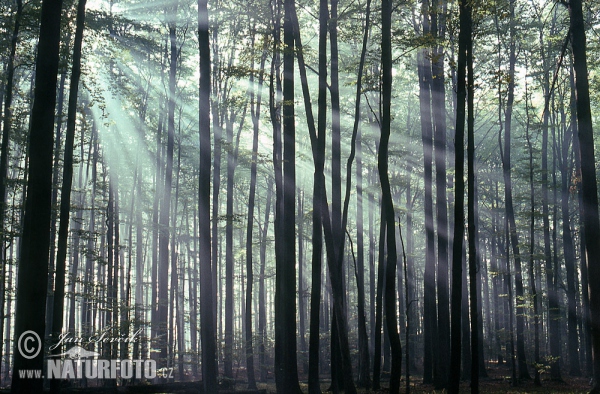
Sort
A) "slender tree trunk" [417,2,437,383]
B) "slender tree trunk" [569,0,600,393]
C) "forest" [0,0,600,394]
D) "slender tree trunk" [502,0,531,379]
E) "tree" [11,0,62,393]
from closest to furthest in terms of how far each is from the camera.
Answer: "tree" [11,0,62,393] < "forest" [0,0,600,394] < "slender tree trunk" [569,0,600,393] < "slender tree trunk" [417,2,437,383] < "slender tree trunk" [502,0,531,379]

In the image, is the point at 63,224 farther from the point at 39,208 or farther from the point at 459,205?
the point at 459,205

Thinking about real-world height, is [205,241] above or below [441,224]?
below

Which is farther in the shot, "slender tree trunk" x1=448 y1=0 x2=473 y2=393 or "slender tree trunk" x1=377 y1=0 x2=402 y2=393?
"slender tree trunk" x1=377 y1=0 x2=402 y2=393

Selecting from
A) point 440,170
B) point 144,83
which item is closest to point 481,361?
point 440,170

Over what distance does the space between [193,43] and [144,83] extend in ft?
13.9

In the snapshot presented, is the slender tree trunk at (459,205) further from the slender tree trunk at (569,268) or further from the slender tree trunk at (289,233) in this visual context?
the slender tree trunk at (569,268)

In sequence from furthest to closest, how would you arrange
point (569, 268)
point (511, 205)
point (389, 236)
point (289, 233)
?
point (569, 268) → point (511, 205) → point (289, 233) → point (389, 236)

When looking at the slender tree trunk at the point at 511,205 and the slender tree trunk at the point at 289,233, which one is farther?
the slender tree trunk at the point at 511,205

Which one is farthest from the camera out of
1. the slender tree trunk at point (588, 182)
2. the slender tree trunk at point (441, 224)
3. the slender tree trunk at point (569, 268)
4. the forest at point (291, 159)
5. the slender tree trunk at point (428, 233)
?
the slender tree trunk at point (569, 268)

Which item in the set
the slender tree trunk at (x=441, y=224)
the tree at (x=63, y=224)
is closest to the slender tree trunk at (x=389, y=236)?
the slender tree trunk at (x=441, y=224)

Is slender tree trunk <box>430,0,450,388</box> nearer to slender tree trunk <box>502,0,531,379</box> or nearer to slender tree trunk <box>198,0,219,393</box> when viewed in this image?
slender tree trunk <box>502,0,531,379</box>

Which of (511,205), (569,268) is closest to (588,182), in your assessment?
(511,205)

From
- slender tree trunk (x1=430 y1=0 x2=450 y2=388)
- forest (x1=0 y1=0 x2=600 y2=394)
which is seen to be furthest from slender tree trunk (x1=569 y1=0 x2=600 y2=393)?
slender tree trunk (x1=430 y1=0 x2=450 y2=388)

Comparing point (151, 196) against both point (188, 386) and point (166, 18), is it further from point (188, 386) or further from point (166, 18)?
point (188, 386)
